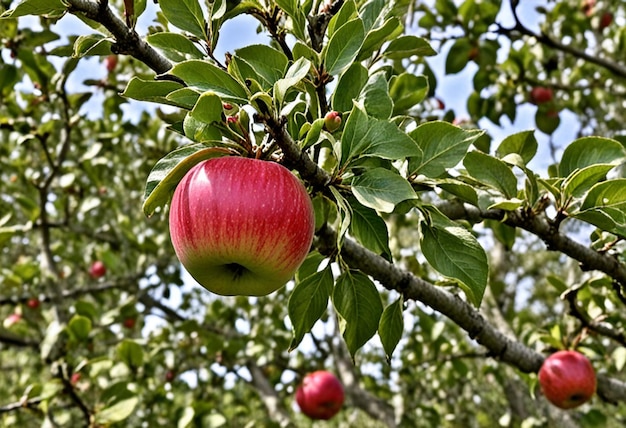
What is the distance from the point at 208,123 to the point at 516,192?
81cm

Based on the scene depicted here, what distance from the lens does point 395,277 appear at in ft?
4.99

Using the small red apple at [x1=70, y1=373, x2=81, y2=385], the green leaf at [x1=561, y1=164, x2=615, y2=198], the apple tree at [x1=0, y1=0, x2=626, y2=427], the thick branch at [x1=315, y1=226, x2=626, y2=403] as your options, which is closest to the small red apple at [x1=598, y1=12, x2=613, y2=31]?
the apple tree at [x1=0, y1=0, x2=626, y2=427]

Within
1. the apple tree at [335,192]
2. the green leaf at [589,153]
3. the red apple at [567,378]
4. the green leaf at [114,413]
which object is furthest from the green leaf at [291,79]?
the green leaf at [114,413]

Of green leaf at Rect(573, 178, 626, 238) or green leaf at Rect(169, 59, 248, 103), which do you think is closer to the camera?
green leaf at Rect(169, 59, 248, 103)

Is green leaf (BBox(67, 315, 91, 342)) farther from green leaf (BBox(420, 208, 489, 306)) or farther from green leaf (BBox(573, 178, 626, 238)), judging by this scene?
green leaf (BBox(573, 178, 626, 238))

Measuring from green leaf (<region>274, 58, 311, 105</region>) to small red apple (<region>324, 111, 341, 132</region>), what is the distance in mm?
181

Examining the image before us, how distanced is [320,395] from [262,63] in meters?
2.94

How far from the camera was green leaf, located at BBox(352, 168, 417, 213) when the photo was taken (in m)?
1.07

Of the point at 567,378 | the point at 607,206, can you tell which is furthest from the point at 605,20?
the point at 607,206

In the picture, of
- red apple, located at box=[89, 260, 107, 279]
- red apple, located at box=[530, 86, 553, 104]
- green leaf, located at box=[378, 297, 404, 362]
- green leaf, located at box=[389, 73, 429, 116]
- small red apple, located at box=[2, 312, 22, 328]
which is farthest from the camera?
red apple, located at box=[89, 260, 107, 279]

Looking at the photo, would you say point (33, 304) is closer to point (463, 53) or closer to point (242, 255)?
point (463, 53)

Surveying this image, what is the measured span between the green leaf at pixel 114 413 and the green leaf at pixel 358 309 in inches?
71.8

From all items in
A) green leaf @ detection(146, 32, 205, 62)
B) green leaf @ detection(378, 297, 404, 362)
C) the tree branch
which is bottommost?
green leaf @ detection(378, 297, 404, 362)

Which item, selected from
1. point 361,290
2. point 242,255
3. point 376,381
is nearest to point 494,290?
point 376,381
